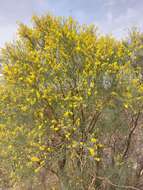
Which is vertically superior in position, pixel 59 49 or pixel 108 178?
pixel 59 49

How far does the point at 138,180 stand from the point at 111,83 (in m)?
3.22

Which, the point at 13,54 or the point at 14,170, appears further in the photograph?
the point at 14,170

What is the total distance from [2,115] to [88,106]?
1980 millimetres

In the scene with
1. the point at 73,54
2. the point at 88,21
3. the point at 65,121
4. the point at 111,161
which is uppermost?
the point at 88,21

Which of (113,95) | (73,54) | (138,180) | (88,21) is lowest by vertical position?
(138,180)

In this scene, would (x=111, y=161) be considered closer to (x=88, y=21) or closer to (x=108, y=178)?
(x=108, y=178)

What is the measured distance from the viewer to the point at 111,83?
5832mm

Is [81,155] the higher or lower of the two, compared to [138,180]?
higher

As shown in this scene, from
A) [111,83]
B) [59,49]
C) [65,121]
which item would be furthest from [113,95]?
[59,49]

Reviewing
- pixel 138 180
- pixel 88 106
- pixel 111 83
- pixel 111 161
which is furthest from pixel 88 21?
→ pixel 138 180

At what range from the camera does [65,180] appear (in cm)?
661

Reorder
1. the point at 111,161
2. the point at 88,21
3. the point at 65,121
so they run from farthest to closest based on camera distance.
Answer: the point at 111,161, the point at 88,21, the point at 65,121

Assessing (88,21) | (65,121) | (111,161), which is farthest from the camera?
(111,161)

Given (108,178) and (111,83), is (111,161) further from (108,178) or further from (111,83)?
(111,83)
